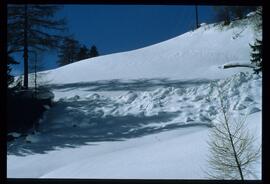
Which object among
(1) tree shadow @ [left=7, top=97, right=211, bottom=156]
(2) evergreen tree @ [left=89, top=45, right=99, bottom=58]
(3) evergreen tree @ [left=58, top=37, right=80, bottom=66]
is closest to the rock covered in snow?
(1) tree shadow @ [left=7, top=97, right=211, bottom=156]

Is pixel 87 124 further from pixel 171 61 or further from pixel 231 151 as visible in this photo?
pixel 171 61

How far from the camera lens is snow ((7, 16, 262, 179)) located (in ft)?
13.7

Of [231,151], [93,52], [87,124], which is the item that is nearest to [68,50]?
[93,52]

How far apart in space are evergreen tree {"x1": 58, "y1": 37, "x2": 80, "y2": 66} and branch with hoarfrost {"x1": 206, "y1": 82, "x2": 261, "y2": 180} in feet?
5.36

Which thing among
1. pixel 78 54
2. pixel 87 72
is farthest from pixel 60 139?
pixel 78 54

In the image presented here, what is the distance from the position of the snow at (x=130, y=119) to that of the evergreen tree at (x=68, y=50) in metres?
0.13

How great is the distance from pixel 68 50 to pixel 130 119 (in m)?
1.84

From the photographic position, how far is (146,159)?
14.6 ft

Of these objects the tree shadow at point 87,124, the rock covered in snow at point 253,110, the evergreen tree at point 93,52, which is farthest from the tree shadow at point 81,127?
the rock covered in snow at point 253,110

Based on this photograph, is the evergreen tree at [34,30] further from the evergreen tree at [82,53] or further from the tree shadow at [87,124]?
the tree shadow at [87,124]

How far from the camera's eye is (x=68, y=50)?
3.92m

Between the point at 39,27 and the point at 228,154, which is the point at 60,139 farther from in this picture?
the point at 228,154

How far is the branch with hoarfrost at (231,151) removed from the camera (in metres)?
3.28
